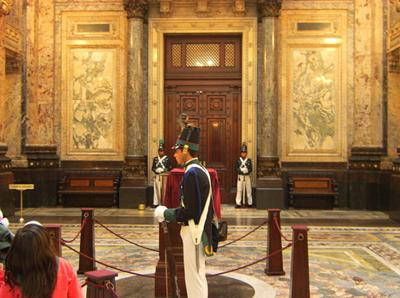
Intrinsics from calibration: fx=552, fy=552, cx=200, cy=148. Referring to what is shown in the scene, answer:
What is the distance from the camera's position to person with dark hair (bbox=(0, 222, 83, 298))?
2.62 m

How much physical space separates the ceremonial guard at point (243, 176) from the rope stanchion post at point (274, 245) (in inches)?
272

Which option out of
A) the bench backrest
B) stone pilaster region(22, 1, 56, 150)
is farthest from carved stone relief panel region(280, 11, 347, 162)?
stone pilaster region(22, 1, 56, 150)

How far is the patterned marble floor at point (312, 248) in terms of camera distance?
6.70m

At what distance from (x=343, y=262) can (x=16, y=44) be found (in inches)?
411

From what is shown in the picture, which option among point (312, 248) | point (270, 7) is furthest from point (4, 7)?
point (312, 248)

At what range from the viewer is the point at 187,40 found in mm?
15305

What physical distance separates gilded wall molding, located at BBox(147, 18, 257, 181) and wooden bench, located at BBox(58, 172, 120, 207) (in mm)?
1085

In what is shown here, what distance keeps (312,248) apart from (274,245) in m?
1.91

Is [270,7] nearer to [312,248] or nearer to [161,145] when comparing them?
[161,145]

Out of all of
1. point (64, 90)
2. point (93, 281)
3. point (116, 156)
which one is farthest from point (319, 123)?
point (93, 281)

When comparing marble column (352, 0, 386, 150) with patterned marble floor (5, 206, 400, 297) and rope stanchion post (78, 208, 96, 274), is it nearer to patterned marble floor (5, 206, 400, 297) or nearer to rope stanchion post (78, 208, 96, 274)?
patterned marble floor (5, 206, 400, 297)

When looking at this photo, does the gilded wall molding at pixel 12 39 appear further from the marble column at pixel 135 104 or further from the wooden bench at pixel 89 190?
the wooden bench at pixel 89 190

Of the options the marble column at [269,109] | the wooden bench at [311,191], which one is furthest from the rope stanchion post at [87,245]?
the wooden bench at [311,191]

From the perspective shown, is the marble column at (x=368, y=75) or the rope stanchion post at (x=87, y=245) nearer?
the rope stanchion post at (x=87, y=245)
